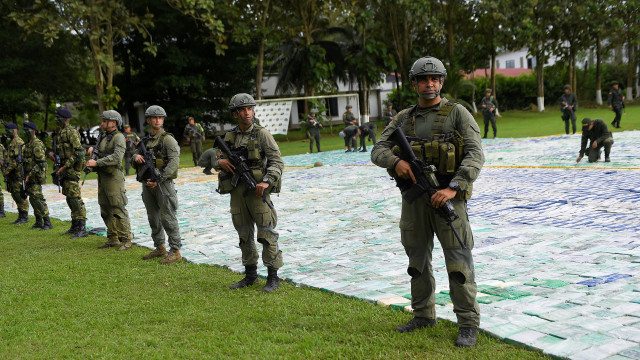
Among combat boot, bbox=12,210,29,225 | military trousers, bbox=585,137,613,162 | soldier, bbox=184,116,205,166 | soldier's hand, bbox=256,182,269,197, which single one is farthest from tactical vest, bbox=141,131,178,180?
soldier, bbox=184,116,205,166

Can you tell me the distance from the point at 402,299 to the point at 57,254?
6021mm

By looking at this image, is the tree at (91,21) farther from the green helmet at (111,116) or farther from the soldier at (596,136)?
the soldier at (596,136)

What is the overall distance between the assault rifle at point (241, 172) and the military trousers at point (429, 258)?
211cm

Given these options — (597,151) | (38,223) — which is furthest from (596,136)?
(38,223)

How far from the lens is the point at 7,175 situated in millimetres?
12211

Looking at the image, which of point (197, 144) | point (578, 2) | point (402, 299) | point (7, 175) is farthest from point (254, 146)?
point (578, 2)

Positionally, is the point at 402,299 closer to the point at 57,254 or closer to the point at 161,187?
the point at 161,187

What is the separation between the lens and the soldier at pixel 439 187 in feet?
14.3

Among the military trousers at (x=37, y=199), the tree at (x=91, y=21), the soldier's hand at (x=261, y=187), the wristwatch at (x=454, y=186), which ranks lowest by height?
the military trousers at (x=37, y=199)

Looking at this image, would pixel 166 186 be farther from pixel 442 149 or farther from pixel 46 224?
pixel 46 224

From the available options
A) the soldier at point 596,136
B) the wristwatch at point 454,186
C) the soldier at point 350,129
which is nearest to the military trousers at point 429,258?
the wristwatch at point 454,186

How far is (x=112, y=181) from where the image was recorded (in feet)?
30.5

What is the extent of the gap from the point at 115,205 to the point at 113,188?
0.28 meters

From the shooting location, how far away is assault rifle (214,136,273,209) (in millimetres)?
6238
